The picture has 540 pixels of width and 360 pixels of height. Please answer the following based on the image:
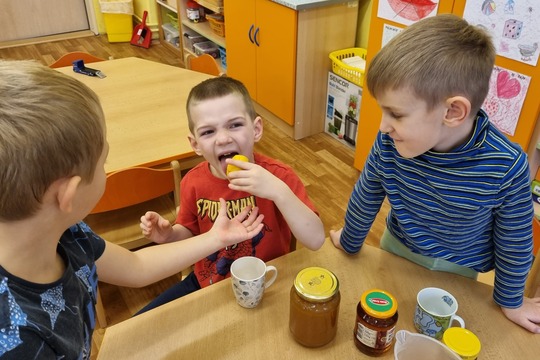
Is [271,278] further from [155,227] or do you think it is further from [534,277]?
[534,277]

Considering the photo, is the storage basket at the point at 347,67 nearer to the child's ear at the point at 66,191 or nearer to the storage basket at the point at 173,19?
the child's ear at the point at 66,191

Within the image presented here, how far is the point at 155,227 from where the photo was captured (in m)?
1.12

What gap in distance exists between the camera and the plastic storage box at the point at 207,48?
165 inches

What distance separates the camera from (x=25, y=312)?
66 cm

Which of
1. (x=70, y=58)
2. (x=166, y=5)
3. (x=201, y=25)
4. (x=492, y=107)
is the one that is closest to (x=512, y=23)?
(x=492, y=107)

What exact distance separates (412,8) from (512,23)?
471 mm

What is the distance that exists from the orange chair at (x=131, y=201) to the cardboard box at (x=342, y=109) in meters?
1.54

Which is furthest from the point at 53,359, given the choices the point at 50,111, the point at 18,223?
the point at 50,111

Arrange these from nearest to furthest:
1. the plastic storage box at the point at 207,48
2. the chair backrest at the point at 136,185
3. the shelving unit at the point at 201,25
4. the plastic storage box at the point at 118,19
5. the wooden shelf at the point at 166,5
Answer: the chair backrest at the point at 136,185 < the shelving unit at the point at 201,25 < the plastic storage box at the point at 207,48 < the wooden shelf at the point at 166,5 < the plastic storage box at the point at 118,19

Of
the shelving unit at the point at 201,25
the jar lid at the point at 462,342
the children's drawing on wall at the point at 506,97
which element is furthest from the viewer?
the shelving unit at the point at 201,25

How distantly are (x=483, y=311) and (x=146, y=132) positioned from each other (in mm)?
1357

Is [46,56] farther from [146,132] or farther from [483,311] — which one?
[483,311]

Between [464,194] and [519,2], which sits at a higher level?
[519,2]

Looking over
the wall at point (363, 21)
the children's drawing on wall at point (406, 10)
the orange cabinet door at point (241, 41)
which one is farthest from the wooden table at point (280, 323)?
the orange cabinet door at point (241, 41)
